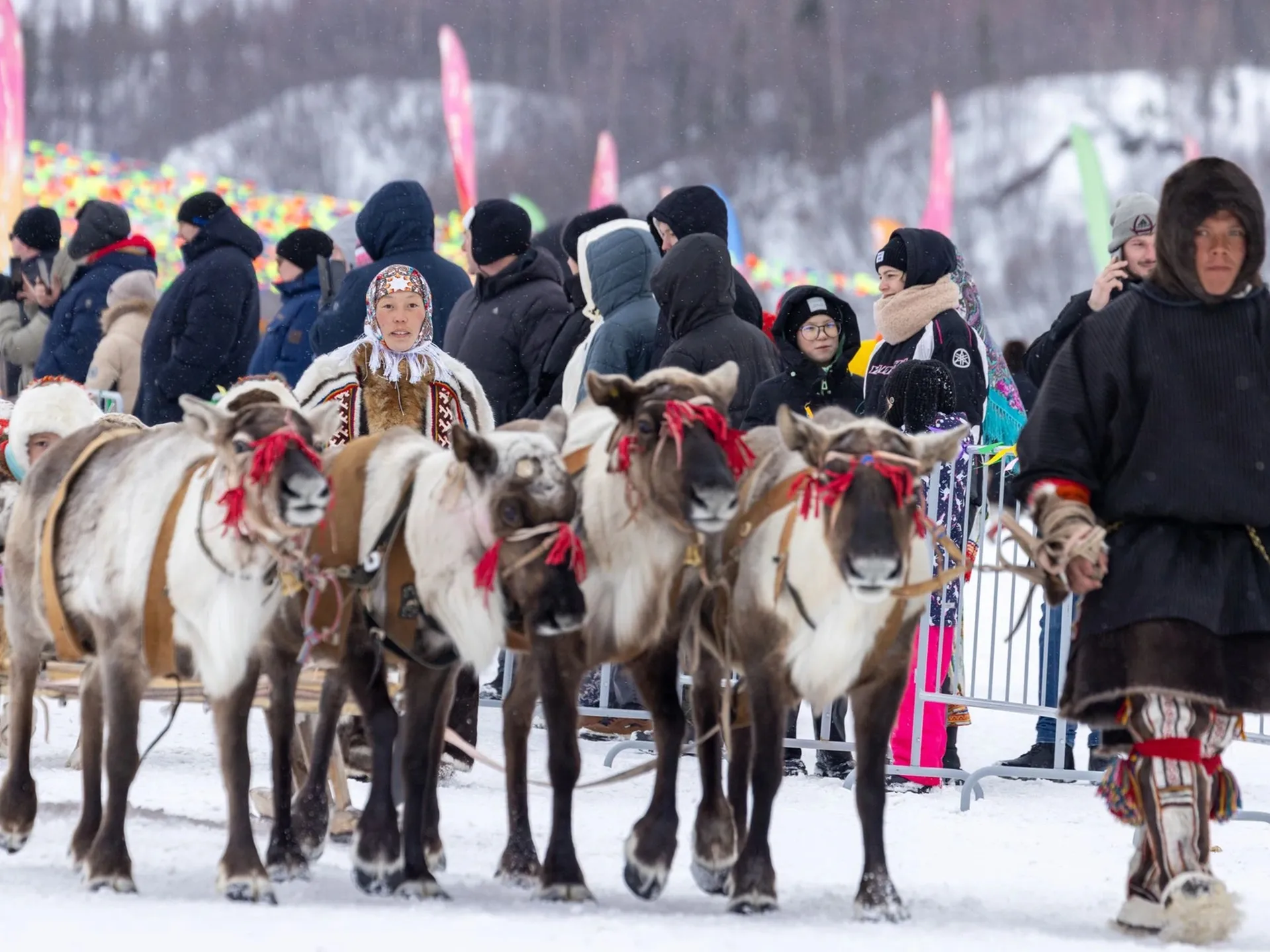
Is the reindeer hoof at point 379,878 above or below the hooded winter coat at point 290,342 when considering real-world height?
below

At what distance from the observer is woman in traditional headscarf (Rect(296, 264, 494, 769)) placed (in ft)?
24.0

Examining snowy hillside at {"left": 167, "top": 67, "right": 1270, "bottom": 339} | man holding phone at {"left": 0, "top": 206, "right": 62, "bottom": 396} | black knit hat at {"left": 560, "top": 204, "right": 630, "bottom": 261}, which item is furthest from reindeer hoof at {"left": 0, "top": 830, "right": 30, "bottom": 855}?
snowy hillside at {"left": 167, "top": 67, "right": 1270, "bottom": 339}

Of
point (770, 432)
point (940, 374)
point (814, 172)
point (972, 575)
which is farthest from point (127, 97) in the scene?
point (770, 432)

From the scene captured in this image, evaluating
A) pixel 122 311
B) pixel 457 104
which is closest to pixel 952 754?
pixel 122 311

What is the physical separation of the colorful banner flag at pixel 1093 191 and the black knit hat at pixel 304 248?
43.4ft

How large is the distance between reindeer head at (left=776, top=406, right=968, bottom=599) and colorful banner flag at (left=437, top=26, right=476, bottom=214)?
17.4 meters

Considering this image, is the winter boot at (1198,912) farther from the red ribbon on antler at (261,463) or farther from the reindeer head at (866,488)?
the red ribbon on antler at (261,463)

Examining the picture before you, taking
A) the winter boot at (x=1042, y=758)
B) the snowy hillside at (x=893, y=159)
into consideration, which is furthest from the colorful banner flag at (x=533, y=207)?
the winter boot at (x=1042, y=758)

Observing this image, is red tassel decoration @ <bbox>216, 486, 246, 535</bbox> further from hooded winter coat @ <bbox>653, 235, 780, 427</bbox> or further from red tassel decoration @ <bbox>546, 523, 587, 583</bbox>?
hooded winter coat @ <bbox>653, 235, 780, 427</bbox>

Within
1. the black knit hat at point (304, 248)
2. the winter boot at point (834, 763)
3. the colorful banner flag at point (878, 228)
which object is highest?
the colorful banner flag at point (878, 228)

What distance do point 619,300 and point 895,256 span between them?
120 centimetres

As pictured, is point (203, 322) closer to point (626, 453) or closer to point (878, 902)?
point (626, 453)

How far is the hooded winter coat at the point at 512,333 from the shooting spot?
901cm

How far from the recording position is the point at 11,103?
22.2 meters
